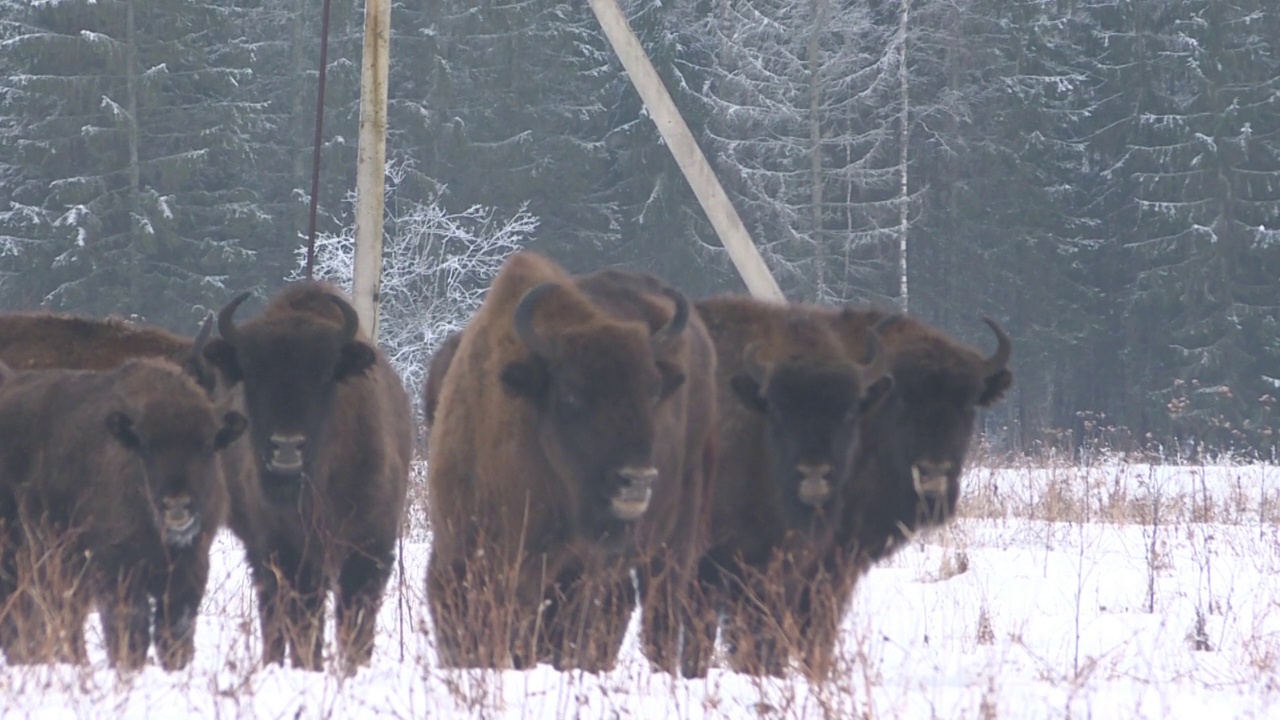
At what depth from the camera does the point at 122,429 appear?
809cm

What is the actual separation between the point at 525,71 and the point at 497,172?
9.86 feet

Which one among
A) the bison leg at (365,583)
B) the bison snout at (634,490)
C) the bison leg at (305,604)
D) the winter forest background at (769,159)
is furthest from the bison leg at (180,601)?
the winter forest background at (769,159)

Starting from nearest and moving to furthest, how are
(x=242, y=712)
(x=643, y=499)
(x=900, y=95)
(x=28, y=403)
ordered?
(x=242, y=712)
(x=643, y=499)
(x=28, y=403)
(x=900, y=95)

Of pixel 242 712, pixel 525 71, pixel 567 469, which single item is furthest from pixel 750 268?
pixel 525 71

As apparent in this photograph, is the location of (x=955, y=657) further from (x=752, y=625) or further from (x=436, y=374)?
(x=436, y=374)

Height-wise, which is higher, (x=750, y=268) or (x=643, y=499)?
(x=750, y=268)

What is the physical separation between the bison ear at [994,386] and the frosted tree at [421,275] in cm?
2215

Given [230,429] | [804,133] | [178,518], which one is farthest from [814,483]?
[804,133]

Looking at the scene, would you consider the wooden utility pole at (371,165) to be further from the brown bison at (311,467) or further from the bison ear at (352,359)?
the bison ear at (352,359)

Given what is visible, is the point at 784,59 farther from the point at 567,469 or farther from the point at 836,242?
the point at 567,469

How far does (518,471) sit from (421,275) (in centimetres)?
2636

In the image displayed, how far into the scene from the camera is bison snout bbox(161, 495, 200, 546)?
788 cm

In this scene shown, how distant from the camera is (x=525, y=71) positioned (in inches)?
1603

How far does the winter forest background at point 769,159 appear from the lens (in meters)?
36.1
